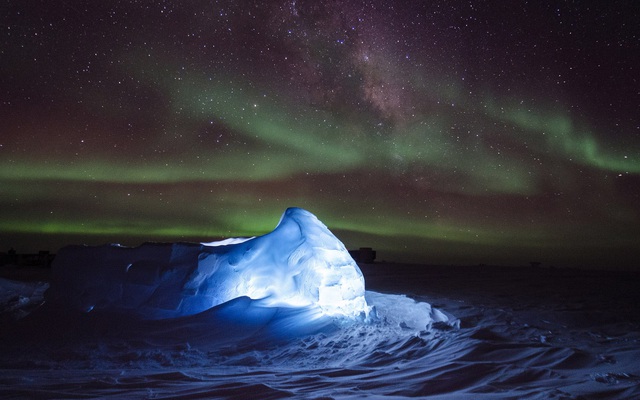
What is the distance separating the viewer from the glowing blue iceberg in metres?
7.31

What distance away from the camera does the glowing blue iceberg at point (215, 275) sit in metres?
7.31

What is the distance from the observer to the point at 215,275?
25.1 ft

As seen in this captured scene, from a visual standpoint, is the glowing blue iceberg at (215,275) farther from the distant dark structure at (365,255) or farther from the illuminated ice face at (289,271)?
the distant dark structure at (365,255)

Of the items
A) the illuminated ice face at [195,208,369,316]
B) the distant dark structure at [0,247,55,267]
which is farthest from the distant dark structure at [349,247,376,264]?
the illuminated ice face at [195,208,369,316]

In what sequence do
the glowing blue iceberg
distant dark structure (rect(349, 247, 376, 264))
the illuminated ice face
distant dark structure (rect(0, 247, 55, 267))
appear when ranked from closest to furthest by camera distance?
1. the illuminated ice face
2. the glowing blue iceberg
3. distant dark structure (rect(0, 247, 55, 267))
4. distant dark structure (rect(349, 247, 376, 264))

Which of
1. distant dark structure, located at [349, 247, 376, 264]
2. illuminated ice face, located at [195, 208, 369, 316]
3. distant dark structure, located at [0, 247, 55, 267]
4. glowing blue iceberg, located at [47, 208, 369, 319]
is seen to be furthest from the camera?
distant dark structure, located at [349, 247, 376, 264]

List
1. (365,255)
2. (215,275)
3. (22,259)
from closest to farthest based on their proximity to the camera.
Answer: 1. (215,275)
2. (22,259)
3. (365,255)

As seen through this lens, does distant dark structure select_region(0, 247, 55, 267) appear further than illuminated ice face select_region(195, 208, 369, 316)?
Yes

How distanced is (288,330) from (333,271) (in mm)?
1221

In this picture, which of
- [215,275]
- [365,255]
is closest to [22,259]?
[365,255]

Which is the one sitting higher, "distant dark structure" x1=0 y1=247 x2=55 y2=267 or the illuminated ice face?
the illuminated ice face

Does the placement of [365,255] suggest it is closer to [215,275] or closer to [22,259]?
[22,259]

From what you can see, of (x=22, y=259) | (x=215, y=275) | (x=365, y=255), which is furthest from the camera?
(x=365, y=255)

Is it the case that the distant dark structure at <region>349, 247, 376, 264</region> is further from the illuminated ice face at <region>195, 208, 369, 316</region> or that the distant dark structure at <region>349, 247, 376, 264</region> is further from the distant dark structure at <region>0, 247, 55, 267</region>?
the illuminated ice face at <region>195, 208, 369, 316</region>
